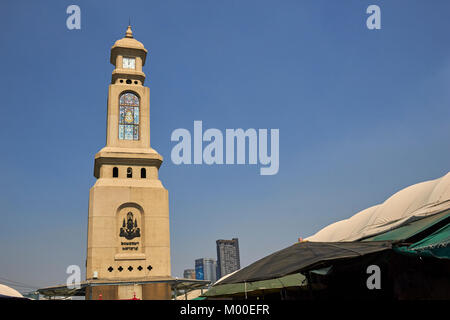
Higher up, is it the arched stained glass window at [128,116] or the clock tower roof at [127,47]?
the clock tower roof at [127,47]

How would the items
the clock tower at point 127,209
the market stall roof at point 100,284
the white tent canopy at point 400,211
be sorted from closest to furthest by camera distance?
the white tent canopy at point 400,211 → the market stall roof at point 100,284 → the clock tower at point 127,209

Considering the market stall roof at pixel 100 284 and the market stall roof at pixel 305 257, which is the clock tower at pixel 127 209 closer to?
A: the market stall roof at pixel 100 284

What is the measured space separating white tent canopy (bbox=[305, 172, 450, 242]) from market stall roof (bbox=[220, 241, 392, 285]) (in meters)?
5.67

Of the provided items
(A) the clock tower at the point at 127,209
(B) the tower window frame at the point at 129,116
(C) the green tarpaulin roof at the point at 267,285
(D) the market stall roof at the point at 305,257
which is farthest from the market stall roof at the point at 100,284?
(D) the market stall roof at the point at 305,257

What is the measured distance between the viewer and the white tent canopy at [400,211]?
1430 cm

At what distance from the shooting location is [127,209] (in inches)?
1468

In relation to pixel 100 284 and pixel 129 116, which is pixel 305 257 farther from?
pixel 129 116

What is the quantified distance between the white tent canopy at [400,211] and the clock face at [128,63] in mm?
25884

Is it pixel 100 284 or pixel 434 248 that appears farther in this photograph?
pixel 100 284

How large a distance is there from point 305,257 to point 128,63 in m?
38.7

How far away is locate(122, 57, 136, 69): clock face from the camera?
143 ft

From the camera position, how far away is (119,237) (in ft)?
119

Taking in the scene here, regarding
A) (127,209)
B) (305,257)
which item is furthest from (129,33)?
(305,257)
